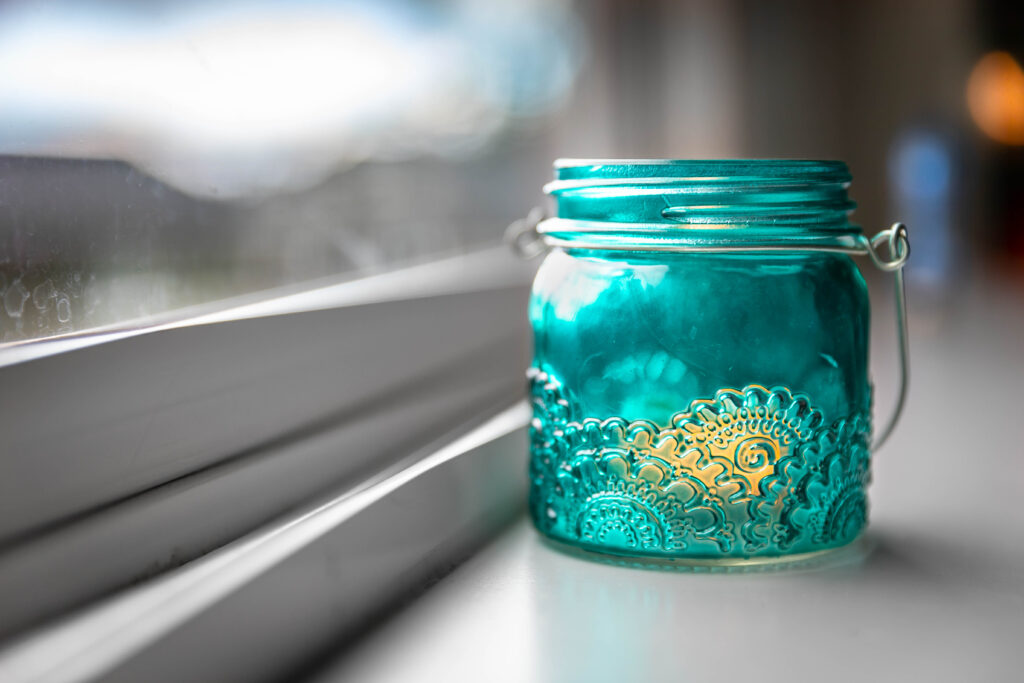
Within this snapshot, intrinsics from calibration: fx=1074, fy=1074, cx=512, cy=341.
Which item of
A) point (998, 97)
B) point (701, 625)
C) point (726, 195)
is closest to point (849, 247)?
point (726, 195)

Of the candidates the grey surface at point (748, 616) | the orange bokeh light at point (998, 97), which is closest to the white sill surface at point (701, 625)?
the grey surface at point (748, 616)

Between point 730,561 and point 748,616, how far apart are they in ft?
0.15

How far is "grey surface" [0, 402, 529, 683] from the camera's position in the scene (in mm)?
274

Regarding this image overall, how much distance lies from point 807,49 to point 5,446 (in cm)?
241

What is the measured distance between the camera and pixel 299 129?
0.59 m

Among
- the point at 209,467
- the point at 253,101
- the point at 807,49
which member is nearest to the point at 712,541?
the point at 209,467

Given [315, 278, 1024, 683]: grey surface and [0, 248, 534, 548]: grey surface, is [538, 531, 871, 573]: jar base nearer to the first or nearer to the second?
[315, 278, 1024, 683]: grey surface

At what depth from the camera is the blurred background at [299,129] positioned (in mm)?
338

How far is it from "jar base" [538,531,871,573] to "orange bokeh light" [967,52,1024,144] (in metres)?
2.71

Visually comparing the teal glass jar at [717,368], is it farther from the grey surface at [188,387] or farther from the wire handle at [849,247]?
the grey surface at [188,387]

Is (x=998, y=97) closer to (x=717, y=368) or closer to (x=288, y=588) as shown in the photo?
(x=717, y=368)

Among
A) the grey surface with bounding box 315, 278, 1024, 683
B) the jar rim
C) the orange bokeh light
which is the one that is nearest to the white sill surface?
the grey surface with bounding box 315, 278, 1024, 683

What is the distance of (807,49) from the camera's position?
8.02 ft

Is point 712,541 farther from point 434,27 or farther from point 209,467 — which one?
point 434,27
